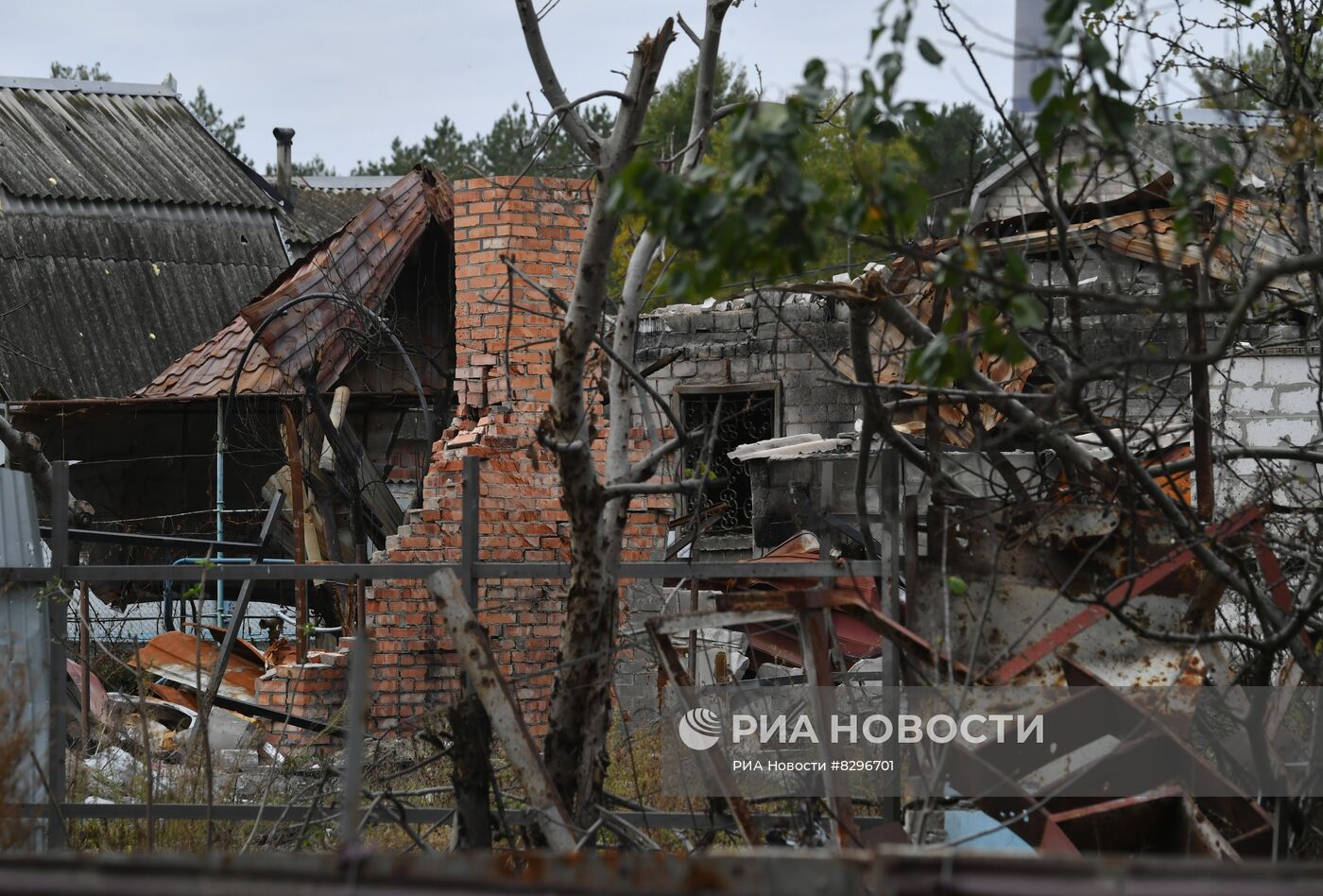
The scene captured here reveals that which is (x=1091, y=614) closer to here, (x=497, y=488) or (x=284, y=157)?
(x=497, y=488)

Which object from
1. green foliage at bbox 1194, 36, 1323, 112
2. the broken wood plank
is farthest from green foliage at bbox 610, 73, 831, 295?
green foliage at bbox 1194, 36, 1323, 112

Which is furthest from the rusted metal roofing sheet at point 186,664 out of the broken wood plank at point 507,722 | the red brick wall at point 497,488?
the broken wood plank at point 507,722

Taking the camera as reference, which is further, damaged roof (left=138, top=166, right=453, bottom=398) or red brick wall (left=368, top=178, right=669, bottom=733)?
damaged roof (left=138, top=166, right=453, bottom=398)

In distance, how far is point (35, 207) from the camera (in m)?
18.4

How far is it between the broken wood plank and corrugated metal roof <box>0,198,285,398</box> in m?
13.0

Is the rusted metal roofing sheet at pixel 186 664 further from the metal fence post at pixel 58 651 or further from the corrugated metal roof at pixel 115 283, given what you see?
the corrugated metal roof at pixel 115 283

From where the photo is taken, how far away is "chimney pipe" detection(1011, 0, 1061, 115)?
3.24 metres

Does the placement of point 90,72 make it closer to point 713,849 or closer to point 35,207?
point 35,207

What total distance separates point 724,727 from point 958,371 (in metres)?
2.80

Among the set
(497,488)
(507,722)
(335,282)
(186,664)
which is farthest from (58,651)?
(335,282)

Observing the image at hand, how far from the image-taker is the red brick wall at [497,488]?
769cm

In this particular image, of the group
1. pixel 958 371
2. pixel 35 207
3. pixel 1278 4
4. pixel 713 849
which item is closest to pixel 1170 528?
pixel 958 371
